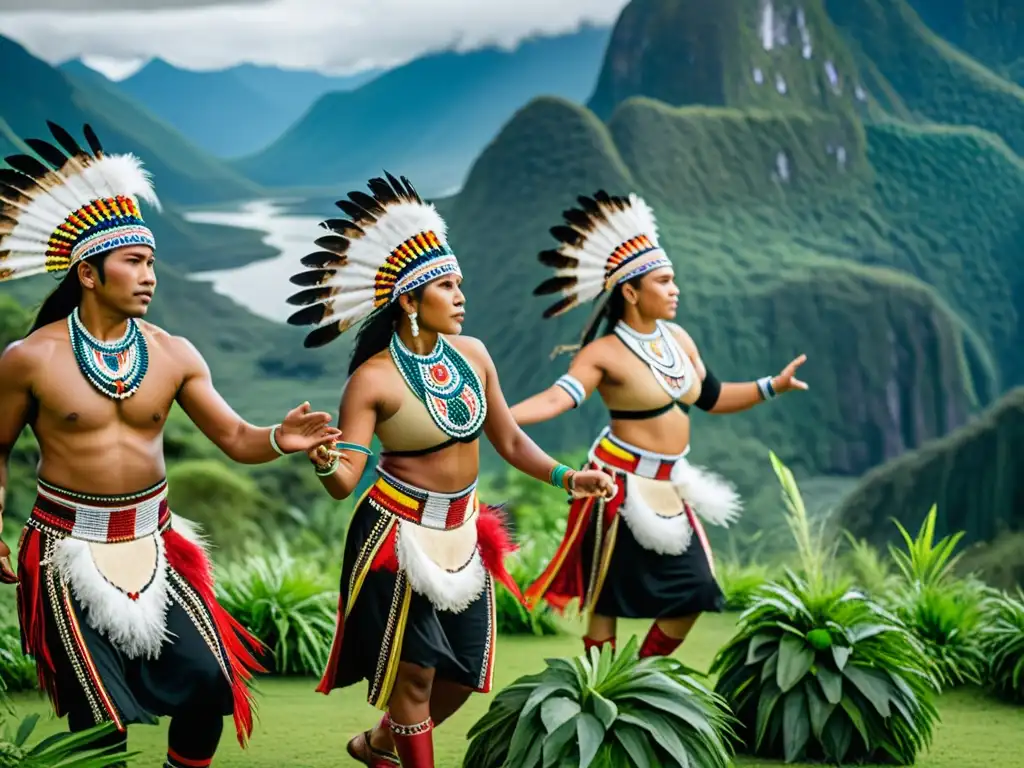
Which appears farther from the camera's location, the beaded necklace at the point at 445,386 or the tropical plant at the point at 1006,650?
the tropical plant at the point at 1006,650

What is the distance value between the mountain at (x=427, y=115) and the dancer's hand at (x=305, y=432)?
A: 265 inches

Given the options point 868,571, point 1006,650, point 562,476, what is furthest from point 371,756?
point 868,571

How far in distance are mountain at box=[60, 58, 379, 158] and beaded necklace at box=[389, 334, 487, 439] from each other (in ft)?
19.8

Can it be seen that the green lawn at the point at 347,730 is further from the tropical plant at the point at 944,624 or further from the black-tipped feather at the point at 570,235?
A: the black-tipped feather at the point at 570,235

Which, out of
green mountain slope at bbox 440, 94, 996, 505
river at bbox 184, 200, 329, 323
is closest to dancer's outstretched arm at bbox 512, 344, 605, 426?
green mountain slope at bbox 440, 94, 996, 505

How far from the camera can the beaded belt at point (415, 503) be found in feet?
12.0

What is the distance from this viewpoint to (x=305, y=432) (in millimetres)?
3314

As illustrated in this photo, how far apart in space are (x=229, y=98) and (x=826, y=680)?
22.4 ft

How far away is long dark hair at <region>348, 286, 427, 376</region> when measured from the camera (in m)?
3.74

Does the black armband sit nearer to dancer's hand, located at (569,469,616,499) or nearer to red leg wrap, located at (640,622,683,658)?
red leg wrap, located at (640,622,683,658)

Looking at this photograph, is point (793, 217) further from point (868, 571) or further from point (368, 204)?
point (368, 204)

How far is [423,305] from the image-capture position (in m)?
3.71

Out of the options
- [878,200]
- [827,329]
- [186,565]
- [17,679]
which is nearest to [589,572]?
[186,565]

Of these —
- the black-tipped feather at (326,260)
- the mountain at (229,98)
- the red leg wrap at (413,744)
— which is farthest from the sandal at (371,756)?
the mountain at (229,98)
